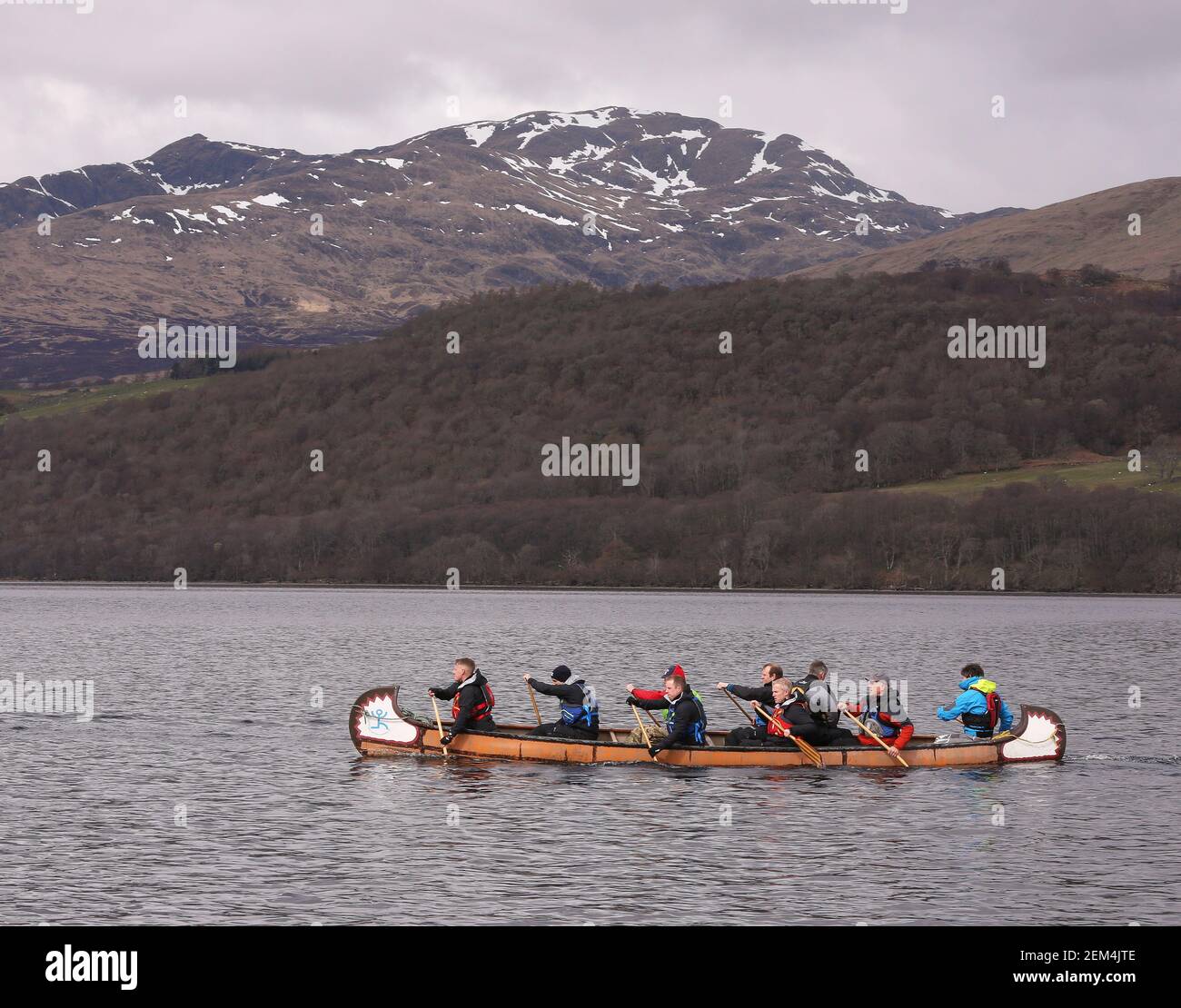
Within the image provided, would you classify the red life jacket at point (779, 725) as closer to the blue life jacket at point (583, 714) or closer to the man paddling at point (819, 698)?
the man paddling at point (819, 698)

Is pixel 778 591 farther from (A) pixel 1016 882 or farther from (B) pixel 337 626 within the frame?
(A) pixel 1016 882

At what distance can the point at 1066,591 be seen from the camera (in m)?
157

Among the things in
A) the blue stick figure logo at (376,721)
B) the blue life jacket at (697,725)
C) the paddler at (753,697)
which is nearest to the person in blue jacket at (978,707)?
the paddler at (753,697)

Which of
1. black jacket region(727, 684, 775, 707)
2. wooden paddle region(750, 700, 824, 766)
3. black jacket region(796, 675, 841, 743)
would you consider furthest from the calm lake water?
black jacket region(727, 684, 775, 707)

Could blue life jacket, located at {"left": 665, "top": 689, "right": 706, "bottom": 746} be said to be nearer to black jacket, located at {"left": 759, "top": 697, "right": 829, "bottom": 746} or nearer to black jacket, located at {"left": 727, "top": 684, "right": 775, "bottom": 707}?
black jacket, located at {"left": 727, "top": 684, "right": 775, "bottom": 707}

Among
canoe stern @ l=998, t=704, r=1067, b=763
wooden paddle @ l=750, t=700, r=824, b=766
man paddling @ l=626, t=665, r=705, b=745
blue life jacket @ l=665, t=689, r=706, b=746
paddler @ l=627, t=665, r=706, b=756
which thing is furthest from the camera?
canoe stern @ l=998, t=704, r=1067, b=763

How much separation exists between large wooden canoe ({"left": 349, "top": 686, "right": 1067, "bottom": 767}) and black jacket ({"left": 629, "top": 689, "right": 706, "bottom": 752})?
28 centimetres

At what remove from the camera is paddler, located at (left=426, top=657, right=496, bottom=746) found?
1512 inches

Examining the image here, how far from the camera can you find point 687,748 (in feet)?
122

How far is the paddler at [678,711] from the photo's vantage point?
3688 cm

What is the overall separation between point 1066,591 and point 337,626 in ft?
266

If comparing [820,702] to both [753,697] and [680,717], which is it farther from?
[680,717]
